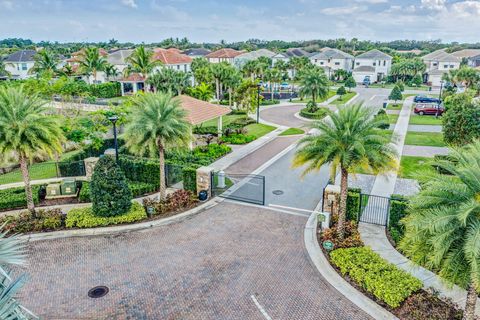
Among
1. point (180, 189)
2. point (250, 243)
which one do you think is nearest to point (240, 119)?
point (180, 189)

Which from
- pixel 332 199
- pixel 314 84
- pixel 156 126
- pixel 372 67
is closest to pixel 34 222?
pixel 156 126

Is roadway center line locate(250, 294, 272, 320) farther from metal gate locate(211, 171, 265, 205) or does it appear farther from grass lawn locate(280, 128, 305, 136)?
grass lawn locate(280, 128, 305, 136)

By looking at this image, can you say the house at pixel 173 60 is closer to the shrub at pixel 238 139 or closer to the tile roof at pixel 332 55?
the tile roof at pixel 332 55

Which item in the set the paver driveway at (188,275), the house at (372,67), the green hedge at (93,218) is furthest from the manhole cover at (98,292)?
the house at (372,67)

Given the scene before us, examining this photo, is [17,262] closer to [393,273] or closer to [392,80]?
[393,273]

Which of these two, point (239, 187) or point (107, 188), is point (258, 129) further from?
point (107, 188)
